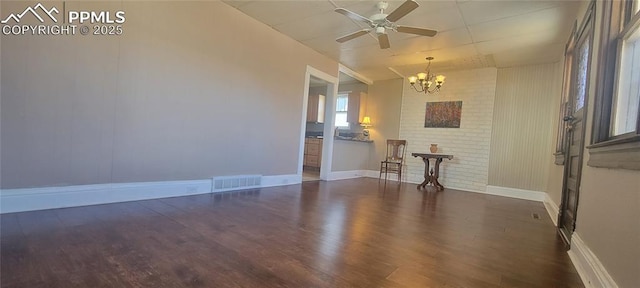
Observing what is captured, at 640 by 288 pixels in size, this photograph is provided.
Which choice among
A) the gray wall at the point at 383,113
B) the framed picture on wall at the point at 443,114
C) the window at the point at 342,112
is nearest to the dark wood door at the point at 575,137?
the framed picture on wall at the point at 443,114

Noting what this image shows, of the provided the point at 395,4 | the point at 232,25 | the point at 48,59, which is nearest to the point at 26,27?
the point at 48,59

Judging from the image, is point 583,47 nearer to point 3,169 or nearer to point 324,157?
point 324,157

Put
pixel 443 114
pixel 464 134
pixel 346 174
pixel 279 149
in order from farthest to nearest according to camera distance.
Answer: pixel 346 174
pixel 443 114
pixel 464 134
pixel 279 149

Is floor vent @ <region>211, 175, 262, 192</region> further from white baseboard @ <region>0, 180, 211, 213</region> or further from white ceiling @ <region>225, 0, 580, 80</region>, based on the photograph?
white ceiling @ <region>225, 0, 580, 80</region>

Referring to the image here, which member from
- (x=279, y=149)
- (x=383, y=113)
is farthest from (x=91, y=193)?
(x=383, y=113)

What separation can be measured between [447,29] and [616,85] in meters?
2.60

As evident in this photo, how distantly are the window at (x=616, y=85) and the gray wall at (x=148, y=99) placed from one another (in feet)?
12.3

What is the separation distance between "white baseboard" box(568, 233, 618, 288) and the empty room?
0.02 metres

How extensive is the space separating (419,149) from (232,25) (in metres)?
4.86

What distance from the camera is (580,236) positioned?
2.05 m

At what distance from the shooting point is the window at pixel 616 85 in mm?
1504

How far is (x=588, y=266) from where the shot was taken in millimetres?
1713

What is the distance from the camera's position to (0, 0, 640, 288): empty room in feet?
5.30

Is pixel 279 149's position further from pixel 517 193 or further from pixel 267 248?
pixel 517 193
